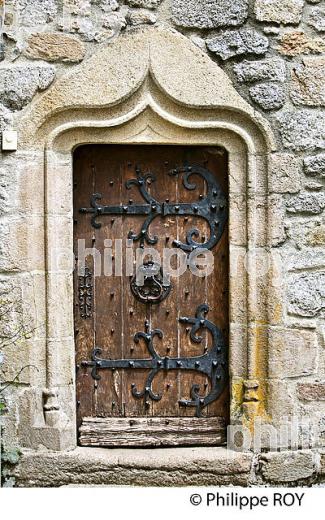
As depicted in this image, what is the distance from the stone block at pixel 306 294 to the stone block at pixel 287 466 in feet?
2.40

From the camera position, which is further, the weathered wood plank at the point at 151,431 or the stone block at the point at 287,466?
the weathered wood plank at the point at 151,431

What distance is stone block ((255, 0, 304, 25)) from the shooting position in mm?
4094

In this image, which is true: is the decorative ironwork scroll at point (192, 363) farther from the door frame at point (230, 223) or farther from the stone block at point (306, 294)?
the stone block at point (306, 294)

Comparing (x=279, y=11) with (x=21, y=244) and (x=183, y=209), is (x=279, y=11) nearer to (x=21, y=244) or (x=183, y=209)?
(x=183, y=209)

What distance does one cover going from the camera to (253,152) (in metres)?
4.17

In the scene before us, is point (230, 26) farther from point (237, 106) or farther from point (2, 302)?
point (2, 302)

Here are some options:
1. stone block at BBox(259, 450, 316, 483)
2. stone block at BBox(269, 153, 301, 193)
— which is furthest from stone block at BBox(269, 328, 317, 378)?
stone block at BBox(269, 153, 301, 193)

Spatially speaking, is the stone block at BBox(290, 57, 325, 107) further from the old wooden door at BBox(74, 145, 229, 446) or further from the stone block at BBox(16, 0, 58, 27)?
the stone block at BBox(16, 0, 58, 27)

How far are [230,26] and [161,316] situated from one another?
1538 millimetres

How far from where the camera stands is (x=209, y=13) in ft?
13.4

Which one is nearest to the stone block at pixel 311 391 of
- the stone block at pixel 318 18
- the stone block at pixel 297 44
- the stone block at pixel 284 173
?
the stone block at pixel 284 173

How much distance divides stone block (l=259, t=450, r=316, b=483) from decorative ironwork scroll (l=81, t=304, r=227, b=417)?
1.44 ft

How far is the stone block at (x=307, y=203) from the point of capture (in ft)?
13.5

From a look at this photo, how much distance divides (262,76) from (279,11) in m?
0.34
